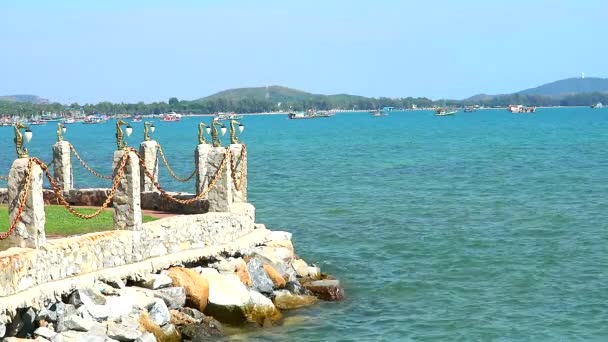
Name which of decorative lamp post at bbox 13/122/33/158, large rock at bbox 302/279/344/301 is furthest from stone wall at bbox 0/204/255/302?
large rock at bbox 302/279/344/301

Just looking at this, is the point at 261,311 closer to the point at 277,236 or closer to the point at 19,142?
the point at 277,236

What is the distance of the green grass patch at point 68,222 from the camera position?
21.2 metres

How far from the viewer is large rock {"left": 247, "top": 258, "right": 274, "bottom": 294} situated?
2075 centimetres

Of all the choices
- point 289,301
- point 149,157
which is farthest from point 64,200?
point 149,157

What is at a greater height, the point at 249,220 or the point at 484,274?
the point at 249,220

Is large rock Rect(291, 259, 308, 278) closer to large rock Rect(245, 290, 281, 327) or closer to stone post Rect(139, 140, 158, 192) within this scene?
large rock Rect(245, 290, 281, 327)

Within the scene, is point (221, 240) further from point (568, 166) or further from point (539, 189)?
point (568, 166)

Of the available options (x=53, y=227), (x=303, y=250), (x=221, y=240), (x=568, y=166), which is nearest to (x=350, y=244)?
(x=303, y=250)

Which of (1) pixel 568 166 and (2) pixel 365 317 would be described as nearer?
(2) pixel 365 317

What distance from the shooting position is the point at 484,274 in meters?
24.4

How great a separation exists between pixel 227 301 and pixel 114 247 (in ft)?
8.76

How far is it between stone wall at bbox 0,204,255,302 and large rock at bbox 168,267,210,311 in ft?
2.62

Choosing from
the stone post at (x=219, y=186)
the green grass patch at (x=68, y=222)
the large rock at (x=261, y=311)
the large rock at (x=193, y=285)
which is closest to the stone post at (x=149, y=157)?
the green grass patch at (x=68, y=222)

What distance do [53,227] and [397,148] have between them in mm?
67398
